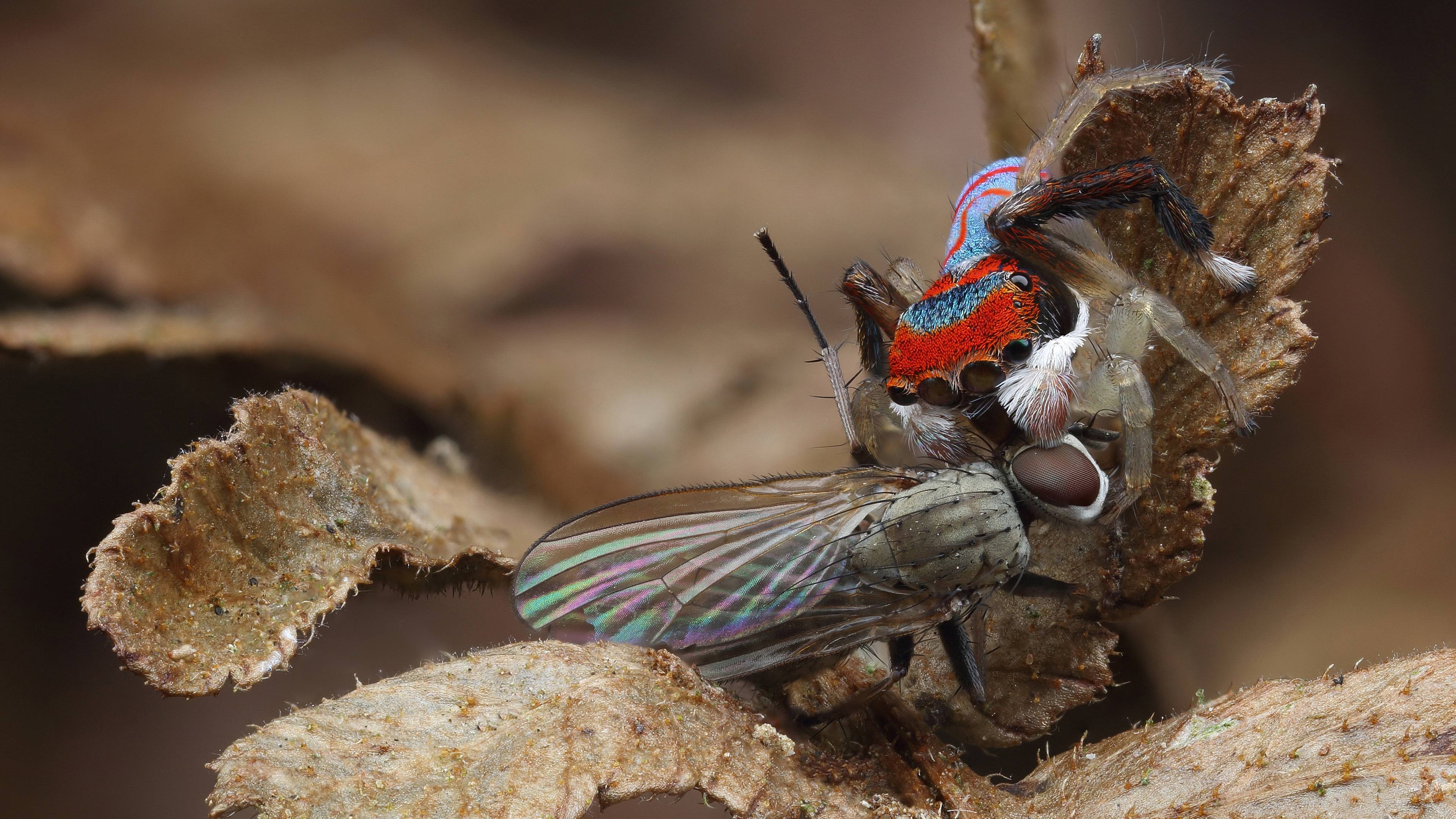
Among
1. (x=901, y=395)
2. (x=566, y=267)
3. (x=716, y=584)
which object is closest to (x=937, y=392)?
(x=901, y=395)

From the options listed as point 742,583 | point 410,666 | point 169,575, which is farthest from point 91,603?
point 742,583

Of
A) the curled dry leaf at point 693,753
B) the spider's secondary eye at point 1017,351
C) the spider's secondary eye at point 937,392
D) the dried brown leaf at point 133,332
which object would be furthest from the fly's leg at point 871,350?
the dried brown leaf at point 133,332

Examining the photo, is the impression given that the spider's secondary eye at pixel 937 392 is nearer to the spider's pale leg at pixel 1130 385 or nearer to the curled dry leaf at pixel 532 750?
the spider's pale leg at pixel 1130 385

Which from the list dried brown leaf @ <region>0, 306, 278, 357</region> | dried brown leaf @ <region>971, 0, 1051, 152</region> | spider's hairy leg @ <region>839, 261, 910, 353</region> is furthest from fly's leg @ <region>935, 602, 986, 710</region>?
dried brown leaf @ <region>0, 306, 278, 357</region>

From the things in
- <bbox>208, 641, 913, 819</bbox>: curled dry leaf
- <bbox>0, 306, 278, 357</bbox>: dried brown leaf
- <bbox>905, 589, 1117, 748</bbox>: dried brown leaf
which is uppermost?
<bbox>0, 306, 278, 357</bbox>: dried brown leaf

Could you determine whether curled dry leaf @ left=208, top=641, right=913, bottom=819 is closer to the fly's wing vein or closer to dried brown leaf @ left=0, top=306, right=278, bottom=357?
the fly's wing vein

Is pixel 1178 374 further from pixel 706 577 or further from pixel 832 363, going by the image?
pixel 706 577
